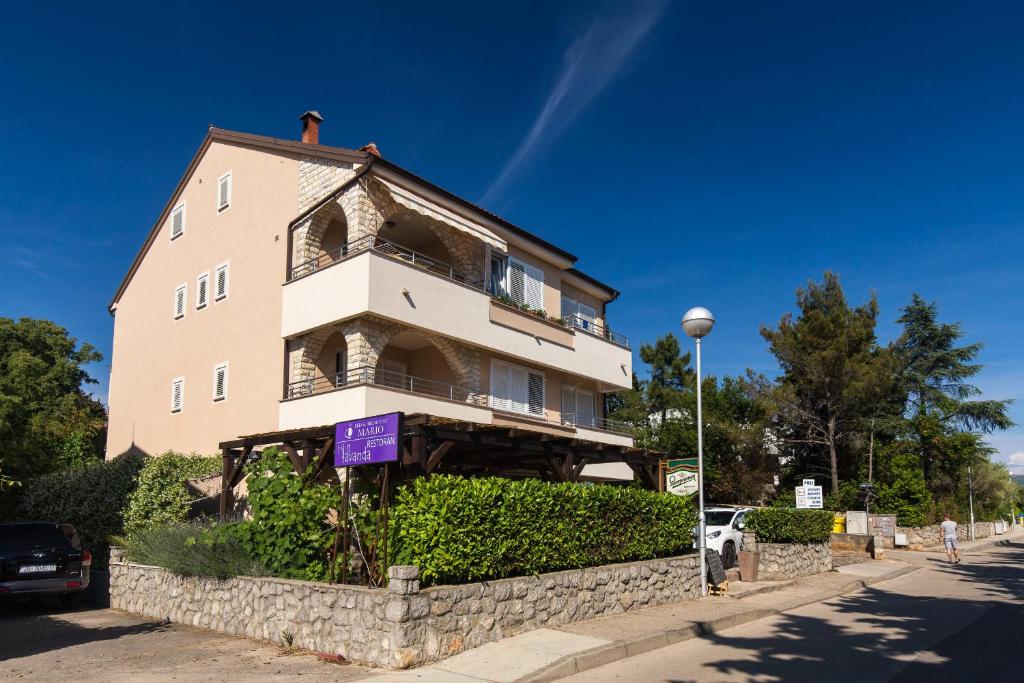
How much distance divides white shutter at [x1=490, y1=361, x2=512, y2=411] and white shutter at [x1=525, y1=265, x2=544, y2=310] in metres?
2.87

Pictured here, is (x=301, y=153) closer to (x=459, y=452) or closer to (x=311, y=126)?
(x=311, y=126)

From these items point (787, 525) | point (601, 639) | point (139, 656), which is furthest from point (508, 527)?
point (787, 525)

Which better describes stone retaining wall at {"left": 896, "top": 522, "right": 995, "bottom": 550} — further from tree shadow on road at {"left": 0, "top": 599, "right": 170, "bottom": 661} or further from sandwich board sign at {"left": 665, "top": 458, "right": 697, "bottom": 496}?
tree shadow on road at {"left": 0, "top": 599, "right": 170, "bottom": 661}

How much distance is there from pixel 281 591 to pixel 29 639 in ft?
15.2

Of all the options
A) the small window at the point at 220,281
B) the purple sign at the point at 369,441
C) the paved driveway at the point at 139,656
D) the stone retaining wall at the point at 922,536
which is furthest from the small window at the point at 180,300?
the stone retaining wall at the point at 922,536

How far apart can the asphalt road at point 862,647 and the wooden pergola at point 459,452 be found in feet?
15.0

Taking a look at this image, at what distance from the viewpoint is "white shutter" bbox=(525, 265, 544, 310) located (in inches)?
1001

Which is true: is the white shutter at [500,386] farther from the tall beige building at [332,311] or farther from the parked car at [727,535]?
the parked car at [727,535]

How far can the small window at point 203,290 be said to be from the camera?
23859mm

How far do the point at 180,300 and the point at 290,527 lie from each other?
15981mm

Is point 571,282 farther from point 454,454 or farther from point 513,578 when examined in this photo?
point 513,578

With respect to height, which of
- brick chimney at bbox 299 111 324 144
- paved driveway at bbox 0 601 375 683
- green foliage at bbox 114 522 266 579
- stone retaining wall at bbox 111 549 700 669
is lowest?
paved driveway at bbox 0 601 375 683

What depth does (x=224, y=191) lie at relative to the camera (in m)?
24.3

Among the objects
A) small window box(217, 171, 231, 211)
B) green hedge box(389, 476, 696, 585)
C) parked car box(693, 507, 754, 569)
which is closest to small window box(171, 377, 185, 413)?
small window box(217, 171, 231, 211)
